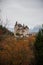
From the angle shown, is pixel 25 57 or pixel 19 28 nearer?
pixel 25 57

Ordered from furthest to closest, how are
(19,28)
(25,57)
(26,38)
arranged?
(19,28), (26,38), (25,57)

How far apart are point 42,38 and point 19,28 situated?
603mm

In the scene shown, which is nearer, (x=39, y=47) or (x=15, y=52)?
(x=15, y=52)

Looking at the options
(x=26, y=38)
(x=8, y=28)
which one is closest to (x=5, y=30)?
(x=8, y=28)

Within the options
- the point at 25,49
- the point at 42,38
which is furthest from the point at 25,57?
the point at 42,38

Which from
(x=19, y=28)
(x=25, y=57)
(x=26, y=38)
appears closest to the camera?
(x=25, y=57)

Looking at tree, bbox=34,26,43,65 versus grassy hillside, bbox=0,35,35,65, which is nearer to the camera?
grassy hillside, bbox=0,35,35,65

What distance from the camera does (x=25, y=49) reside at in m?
3.96

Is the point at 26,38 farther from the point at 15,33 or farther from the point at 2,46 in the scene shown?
the point at 2,46

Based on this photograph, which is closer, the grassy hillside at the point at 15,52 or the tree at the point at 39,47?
the grassy hillside at the point at 15,52

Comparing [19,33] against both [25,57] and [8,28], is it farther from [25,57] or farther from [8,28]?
[25,57]

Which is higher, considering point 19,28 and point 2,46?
point 19,28

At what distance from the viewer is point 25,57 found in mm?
3912

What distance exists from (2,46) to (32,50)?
24.0 inches
